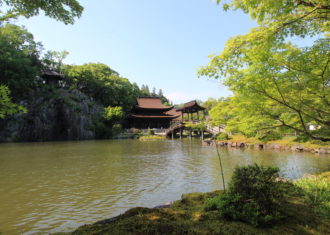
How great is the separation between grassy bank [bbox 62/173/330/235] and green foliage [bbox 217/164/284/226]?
0.11 m

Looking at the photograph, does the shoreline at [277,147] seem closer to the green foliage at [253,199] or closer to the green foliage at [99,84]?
the green foliage at [253,199]

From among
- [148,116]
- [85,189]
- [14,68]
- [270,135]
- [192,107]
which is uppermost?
[14,68]

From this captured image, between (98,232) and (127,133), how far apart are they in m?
33.3

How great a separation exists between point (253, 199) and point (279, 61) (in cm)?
288

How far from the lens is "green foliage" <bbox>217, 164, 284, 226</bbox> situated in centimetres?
300

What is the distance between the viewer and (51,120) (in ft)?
103

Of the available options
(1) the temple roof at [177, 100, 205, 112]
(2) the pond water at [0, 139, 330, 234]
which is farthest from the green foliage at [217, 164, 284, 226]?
(1) the temple roof at [177, 100, 205, 112]

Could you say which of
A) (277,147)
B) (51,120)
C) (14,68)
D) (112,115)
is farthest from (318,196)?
(14,68)

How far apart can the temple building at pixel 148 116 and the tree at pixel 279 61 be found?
3637 cm

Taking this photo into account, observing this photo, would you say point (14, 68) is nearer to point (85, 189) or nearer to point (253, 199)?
point (85, 189)

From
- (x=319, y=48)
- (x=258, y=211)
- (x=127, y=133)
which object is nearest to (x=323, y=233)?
(x=258, y=211)

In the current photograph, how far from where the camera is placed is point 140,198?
5887 mm

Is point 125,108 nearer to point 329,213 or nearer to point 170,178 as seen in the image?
point 170,178

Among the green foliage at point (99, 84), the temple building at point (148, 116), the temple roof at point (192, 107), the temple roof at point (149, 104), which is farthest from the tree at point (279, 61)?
the green foliage at point (99, 84)
